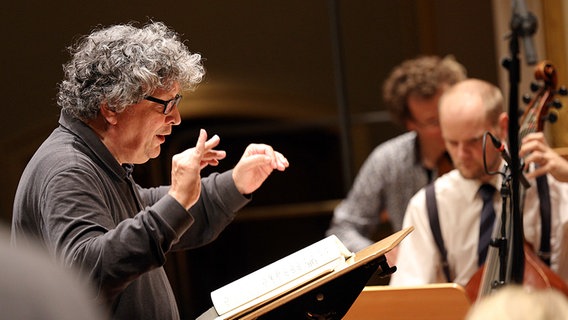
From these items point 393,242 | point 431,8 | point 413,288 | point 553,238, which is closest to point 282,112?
point 431,8

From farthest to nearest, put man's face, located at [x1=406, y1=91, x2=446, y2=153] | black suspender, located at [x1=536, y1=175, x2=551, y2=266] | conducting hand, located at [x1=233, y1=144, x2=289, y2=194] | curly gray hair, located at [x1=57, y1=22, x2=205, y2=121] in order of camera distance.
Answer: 1. man's face, located at [x1=406, y1=91, x2=446, y2=153]
2. black suspender, located at [x1=536, y1=175, x2=551, y2=266]
3. conducting hand, located at [x1=233, y1=144, x2=289, y2=194]
4. curly gray hair, located at [x1=57, y1=22, x2=205, y2=121]

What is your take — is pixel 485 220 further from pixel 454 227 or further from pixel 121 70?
pixel 121 70

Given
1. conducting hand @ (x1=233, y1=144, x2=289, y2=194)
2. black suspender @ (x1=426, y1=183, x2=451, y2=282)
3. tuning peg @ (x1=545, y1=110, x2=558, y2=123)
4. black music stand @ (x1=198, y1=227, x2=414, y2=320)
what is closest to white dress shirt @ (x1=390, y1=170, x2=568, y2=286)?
black suspender @ (x1=426, y1=183, x2=451, y2=282)

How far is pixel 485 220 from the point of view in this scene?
2.76m

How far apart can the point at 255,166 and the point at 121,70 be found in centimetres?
39

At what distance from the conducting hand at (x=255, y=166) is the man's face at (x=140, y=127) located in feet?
0.71

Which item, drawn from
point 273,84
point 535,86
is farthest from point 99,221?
point 273,84

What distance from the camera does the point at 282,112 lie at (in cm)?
504

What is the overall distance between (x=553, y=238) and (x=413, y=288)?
649 mm

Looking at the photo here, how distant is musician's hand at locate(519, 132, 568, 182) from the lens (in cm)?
248

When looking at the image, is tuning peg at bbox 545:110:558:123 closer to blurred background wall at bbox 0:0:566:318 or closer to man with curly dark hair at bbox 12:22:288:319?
man with curly dark hair at bbox 12:22:288:319

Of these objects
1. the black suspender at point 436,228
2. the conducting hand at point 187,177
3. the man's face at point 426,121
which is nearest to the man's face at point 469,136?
Answer: the black suspender at point 436,228

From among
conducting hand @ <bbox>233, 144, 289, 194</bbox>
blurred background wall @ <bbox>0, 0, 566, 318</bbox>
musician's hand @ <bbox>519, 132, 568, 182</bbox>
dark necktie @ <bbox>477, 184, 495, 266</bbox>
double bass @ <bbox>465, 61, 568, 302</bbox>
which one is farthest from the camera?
blurred background wall @ <bbox>0, 0, 566, 318</bbox>

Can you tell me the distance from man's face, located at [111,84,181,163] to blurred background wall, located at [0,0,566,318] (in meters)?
2.22
